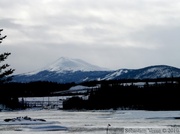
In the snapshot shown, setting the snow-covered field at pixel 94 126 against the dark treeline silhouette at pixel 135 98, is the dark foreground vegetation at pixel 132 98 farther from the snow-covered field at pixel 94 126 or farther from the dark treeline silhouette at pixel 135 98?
the snow-covered field at pixel 94 126

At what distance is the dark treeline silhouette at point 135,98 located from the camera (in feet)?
424

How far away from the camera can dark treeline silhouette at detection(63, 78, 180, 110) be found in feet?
424

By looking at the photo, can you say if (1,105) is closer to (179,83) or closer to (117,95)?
(117,95)

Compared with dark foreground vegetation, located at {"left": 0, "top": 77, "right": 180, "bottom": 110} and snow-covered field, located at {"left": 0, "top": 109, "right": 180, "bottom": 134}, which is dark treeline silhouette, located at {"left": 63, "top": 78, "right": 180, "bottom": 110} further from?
snow-covered field, located at {"left": 0, "top": 109, "right": 180, "bottom": 134}

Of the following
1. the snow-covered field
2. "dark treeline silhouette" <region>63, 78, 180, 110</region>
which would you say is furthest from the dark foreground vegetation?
the snow-covered field

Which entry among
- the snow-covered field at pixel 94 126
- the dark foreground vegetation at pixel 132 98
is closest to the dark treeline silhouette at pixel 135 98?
the dark foreground vegetation at pixel 132 98

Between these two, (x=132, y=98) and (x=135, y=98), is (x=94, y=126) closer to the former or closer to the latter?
(x=135, y=98)

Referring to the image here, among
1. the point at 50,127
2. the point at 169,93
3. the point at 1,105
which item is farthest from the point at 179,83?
the point at 50,127

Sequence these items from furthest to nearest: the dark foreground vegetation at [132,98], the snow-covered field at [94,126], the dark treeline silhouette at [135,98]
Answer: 1. the dark foreground vegetation at [132,98]
2. the dark treeline silhouette at [135,98]
3. the snow-covered field at [94,126]

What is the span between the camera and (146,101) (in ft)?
445

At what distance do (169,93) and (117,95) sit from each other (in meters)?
22.5

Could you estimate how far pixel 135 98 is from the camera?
470 feet

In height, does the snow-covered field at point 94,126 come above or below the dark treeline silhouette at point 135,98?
below

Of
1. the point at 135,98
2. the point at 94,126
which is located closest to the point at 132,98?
the point at 135,98
